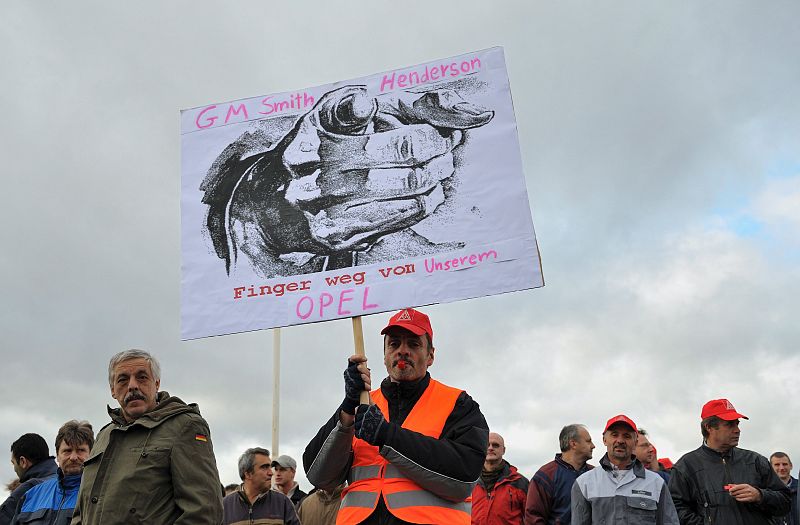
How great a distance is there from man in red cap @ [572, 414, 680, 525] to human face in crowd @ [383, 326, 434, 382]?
116 inches

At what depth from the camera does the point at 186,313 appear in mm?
5535

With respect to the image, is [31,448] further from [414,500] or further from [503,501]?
[503,501]

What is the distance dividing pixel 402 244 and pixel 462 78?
1.36 metres

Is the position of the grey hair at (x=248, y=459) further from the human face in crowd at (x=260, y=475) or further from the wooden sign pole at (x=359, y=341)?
the wooden sign pole at (x=359, y=341)

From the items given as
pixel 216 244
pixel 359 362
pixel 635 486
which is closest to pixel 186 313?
pixel 216 244

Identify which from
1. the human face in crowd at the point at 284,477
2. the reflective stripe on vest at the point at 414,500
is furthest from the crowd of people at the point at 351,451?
the human face in crowd at the point at 284,477

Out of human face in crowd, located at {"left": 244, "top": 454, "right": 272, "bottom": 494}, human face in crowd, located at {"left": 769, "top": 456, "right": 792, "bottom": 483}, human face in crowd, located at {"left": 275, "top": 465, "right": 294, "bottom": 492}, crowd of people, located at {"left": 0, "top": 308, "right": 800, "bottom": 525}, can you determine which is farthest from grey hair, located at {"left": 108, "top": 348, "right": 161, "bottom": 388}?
human face in crowd, located at {"left": 769, "top": 456, "right": 792, "bottom": 483}

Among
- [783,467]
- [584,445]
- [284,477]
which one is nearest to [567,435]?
[584,445]

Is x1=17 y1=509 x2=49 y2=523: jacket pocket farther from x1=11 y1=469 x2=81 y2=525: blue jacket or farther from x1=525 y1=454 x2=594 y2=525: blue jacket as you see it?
x1=525 y1=454 x2=594 y2=525: blue jacket

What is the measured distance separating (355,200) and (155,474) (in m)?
2.10

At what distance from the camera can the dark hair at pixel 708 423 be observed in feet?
25.9

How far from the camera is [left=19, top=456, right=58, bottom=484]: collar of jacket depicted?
24.9 ft

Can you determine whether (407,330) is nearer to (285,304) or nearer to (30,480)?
(285,304)

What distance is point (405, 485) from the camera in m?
4.71
